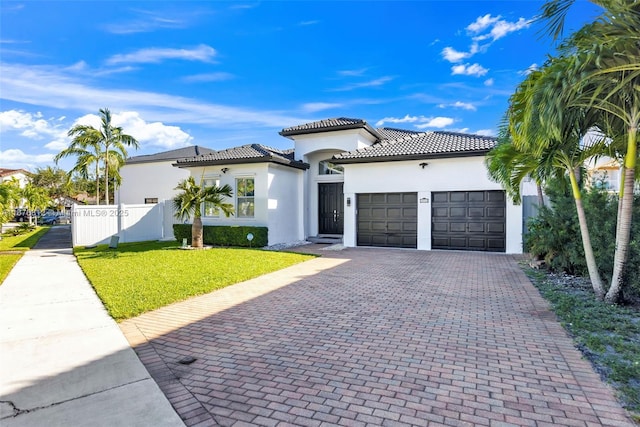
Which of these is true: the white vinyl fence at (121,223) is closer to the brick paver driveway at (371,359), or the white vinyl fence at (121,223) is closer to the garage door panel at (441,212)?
the brick paver driveway at (371,359)

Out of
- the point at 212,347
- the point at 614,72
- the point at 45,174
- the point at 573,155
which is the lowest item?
the point at 212,347

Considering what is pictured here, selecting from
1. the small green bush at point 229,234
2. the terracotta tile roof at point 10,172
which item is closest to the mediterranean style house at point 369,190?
the small green bush at point 229,234

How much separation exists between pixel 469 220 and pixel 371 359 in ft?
36.9

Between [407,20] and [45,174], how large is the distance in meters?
55.8

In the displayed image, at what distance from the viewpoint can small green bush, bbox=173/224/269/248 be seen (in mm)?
15680

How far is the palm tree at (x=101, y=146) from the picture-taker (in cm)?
2453

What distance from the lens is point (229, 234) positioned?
1628 cm

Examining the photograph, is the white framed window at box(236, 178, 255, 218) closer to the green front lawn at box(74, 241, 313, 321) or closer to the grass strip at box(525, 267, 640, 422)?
the green front lawn at box(74, 241, 313, 321)

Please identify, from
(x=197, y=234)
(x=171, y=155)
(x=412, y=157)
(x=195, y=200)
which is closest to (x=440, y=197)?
(x=412, y=157)

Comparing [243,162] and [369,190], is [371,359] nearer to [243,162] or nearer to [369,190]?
[369,190]

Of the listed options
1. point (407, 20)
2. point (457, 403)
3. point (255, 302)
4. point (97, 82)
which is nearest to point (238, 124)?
point (97, 82)

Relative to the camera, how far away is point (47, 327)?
550cm

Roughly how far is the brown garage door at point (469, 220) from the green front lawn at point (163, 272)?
223 inches

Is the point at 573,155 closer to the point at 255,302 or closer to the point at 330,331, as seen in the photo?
the point at 330,331
